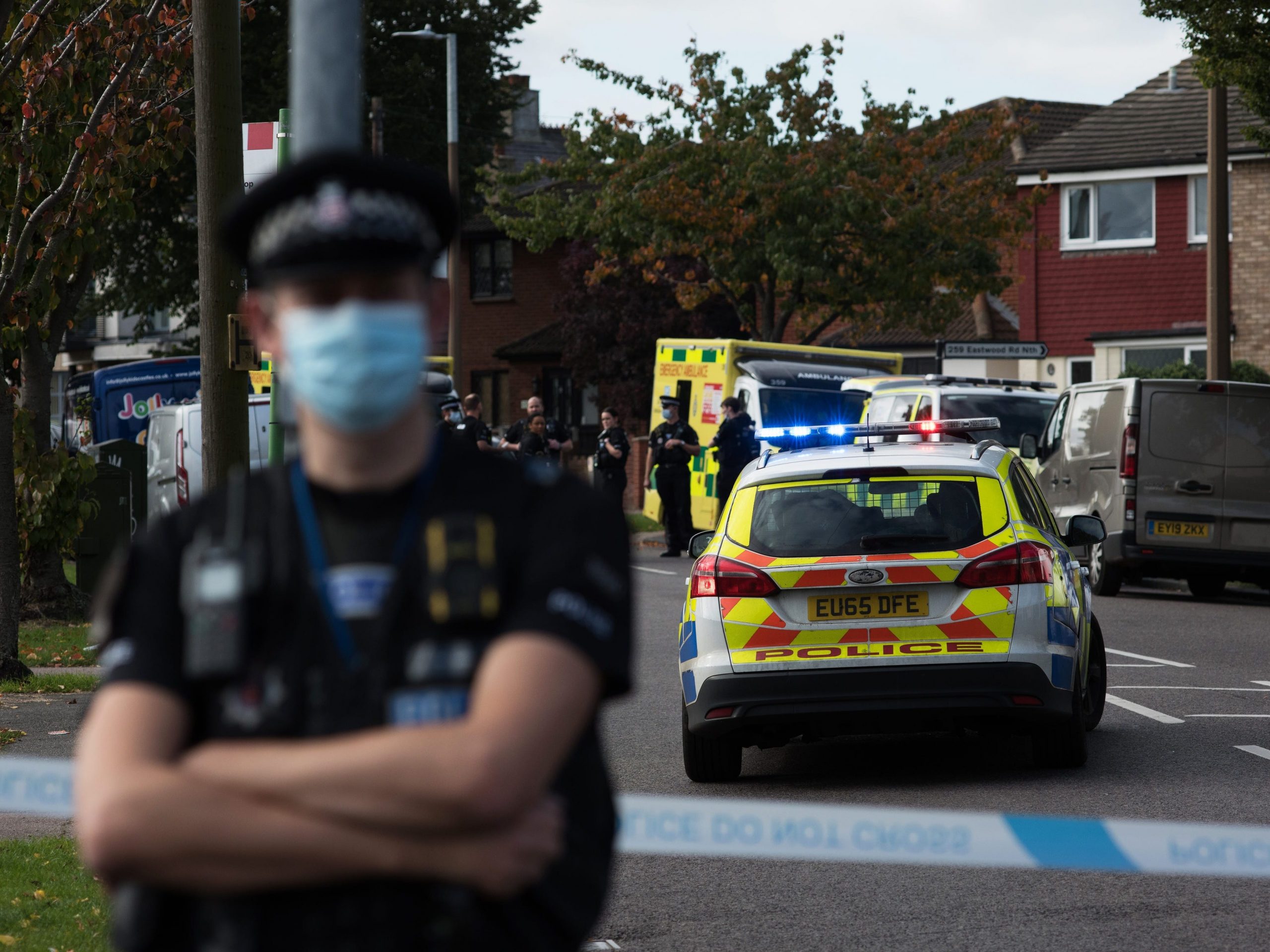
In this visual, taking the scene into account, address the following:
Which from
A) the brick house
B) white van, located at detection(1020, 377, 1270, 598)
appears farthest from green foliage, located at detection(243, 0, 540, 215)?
white van, located at detection(1020, 377, 1270, 598)

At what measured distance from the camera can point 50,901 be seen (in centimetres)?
634

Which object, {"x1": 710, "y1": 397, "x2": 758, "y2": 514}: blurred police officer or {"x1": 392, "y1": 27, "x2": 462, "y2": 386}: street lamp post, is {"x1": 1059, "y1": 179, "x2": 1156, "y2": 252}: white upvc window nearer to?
{"x1": 392, "y1": 27, "x2": 462, "y2": 386}: street lamp post

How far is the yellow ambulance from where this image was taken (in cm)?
2458

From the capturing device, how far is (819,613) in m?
8.39

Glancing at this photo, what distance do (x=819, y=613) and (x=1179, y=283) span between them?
32708 millimetres

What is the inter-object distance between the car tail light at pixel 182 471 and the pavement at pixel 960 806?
9.08 meters

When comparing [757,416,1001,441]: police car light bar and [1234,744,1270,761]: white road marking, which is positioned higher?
[757,416,1001,441]: police car light bar

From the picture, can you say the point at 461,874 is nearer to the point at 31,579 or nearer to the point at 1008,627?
the point at 1008,627

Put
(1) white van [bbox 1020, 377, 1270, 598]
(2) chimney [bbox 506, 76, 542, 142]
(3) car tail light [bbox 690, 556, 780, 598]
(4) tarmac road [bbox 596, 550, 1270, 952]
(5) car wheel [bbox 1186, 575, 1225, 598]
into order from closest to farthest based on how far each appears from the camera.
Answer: (4) tarmac road [bbox 596, 550, 1270, 952] → (3) car tail light [bbox 690, 556, 780, 598] → (1) white van [bbox 1020, 377, 1270, 598] → (5) car wheel [bbox 1186, 575, 1225, 598] → (2) chimney [bbox 506, 76, 542, 142]

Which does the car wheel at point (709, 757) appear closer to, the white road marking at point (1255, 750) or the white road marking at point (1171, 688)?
the white road marking at point (1255, 750)

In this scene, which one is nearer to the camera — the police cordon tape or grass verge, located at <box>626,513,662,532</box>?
the police cordon tape

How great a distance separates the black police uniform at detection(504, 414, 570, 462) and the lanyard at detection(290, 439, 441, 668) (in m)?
21.8

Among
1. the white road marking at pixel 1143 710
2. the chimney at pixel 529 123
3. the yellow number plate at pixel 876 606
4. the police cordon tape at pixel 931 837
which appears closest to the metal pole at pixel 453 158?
the white road marking at pixel 1143 710

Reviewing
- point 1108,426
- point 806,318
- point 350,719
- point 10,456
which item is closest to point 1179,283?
point 806,318
